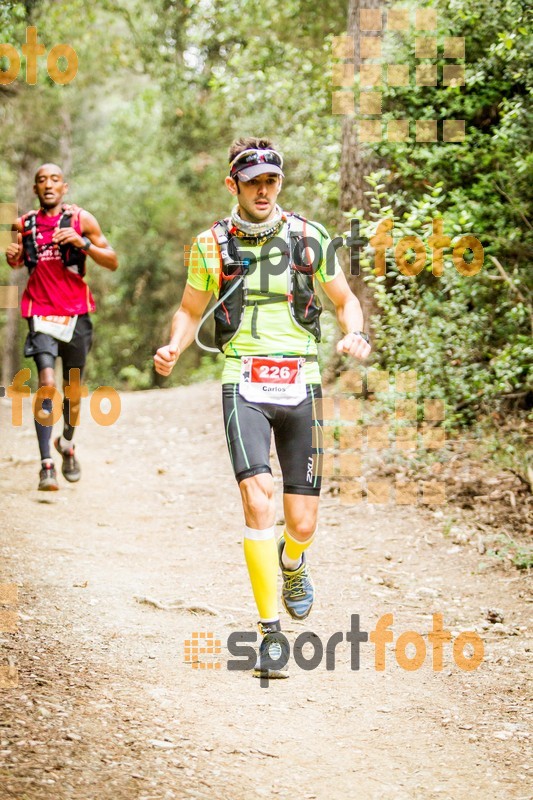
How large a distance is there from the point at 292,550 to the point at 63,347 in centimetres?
361

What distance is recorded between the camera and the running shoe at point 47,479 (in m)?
7.21

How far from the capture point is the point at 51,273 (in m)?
7.28

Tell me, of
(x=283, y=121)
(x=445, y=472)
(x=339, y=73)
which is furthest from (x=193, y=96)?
(x=445, y=472)

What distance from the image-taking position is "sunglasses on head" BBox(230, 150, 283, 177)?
426cm

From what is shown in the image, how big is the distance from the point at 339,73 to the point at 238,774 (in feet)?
27.8

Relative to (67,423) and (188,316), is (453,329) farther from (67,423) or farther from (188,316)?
(188,316)

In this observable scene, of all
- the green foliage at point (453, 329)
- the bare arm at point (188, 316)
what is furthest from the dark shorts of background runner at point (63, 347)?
the bare arm at point (188, 316)

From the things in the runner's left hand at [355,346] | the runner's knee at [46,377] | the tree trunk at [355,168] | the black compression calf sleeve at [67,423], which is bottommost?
the black compression calf sleeve at [67,423]

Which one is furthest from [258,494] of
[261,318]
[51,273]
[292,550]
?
[51,273]

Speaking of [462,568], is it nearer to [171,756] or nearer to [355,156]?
[171,756]

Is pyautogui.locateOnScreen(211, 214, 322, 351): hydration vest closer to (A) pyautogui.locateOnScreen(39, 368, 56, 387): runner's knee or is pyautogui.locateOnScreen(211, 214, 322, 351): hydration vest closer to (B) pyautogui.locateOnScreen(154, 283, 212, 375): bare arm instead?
(B) pyautogui.locateOnScreen(154, 283, 212, 375): bare arm

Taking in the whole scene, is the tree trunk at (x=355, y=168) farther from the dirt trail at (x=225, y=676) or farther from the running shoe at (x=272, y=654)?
the running shoe at (x=272, y=654)

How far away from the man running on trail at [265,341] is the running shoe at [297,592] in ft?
1.10

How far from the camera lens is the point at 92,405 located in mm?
15273
